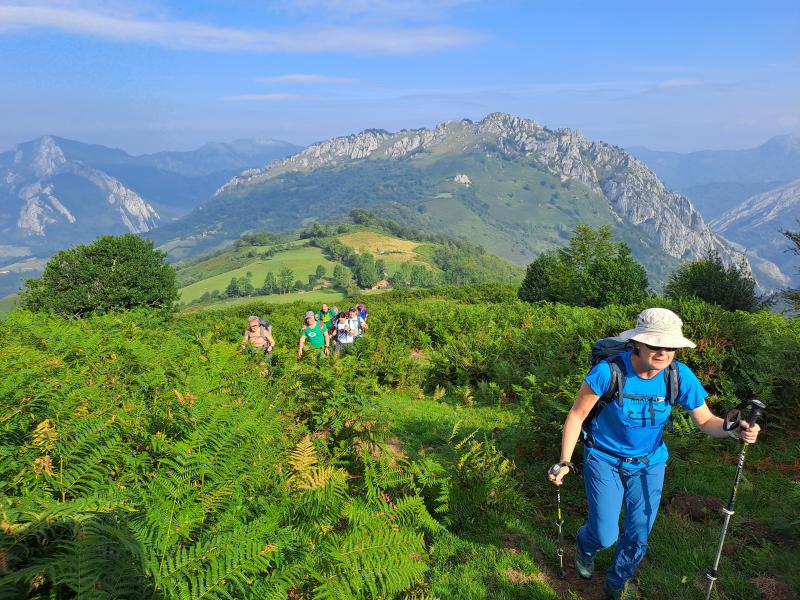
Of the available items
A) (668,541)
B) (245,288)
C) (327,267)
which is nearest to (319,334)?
(668,541)

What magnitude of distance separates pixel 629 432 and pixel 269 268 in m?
170

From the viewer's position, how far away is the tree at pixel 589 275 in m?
33.0

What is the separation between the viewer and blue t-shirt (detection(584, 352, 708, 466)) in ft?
12.2

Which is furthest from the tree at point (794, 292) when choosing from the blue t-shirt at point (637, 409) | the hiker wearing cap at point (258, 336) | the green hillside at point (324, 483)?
the blue t-shirt at point (637, 409)

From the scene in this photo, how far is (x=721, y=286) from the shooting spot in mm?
36625

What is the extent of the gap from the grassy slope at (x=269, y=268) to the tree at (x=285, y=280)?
4889 mm

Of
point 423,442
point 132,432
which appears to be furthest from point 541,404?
point 132,432

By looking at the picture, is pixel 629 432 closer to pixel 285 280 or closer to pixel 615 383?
pixel 615 383

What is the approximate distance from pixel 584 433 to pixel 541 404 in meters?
2.44

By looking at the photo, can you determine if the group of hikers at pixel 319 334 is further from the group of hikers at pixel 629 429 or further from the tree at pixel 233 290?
the tree at pixel 233 290

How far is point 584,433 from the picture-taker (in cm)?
401

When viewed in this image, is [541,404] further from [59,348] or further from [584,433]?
[59,348]

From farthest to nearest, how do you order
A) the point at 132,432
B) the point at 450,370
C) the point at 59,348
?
the point at 450,370 < the point at 59,348 < the point at 132,432

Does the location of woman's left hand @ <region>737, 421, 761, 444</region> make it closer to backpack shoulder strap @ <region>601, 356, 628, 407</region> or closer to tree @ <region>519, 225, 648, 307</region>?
backpack shoulder strap @ <region>601, 356, 628, 407</region>
